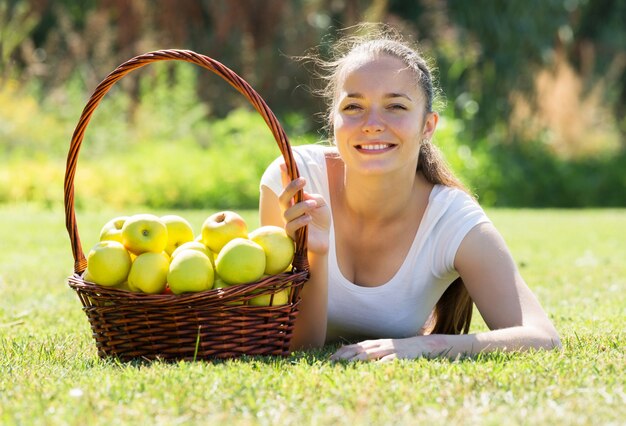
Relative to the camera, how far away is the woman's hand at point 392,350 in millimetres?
3008

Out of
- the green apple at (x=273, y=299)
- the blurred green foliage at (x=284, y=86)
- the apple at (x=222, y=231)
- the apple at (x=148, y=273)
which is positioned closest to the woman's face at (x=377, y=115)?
the apple at (x=222, y=231)

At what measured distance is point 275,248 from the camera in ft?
10.1

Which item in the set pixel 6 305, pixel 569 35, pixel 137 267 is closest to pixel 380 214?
pixel 137 267

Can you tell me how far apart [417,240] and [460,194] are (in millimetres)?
267

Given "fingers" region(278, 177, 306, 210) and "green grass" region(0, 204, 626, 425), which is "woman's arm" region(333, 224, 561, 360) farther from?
"fingers" region(278, 177, 306, 210)

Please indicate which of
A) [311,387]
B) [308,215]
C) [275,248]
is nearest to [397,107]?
[308,215]

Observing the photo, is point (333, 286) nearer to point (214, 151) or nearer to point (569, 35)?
point (214, 151)

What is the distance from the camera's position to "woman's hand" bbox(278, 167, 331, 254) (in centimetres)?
305

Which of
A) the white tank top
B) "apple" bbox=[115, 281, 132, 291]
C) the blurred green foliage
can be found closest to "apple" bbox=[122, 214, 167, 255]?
"apple" bbox=[115, 281, 132, 291]

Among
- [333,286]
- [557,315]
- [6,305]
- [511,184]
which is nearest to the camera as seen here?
[333,286]

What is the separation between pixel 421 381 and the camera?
2.62m

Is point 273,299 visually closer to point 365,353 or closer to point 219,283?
point 219,283

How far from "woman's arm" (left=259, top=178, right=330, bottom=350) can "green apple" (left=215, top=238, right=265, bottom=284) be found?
0.18 metres

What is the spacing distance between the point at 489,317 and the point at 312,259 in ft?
2.36
